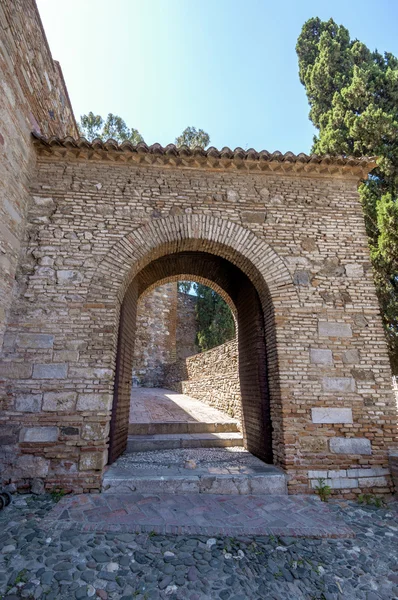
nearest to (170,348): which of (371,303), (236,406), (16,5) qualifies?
(236,406)

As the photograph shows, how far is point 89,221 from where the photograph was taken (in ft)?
14.5

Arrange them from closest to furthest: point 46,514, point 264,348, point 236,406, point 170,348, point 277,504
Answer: point 46,514
point 277,504
point 264,348
point 236,406
point 170,348

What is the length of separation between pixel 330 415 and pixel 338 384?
1.37 feet

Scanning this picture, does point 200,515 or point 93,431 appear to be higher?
point 93,431

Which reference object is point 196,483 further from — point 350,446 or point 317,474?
point 350,446

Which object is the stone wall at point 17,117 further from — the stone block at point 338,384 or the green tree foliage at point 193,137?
the green tree foliage at point 193,137

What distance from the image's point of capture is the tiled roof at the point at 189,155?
455 centimetres

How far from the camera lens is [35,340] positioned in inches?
156

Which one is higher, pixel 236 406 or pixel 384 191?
pixel 384 191

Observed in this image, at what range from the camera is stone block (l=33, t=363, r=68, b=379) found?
152 inches

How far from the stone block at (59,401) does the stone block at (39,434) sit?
242 millimetres

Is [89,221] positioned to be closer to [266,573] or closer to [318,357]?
[318,357]

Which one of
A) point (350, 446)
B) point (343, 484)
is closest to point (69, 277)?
point (350, 446)

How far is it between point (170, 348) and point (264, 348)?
10.2m
